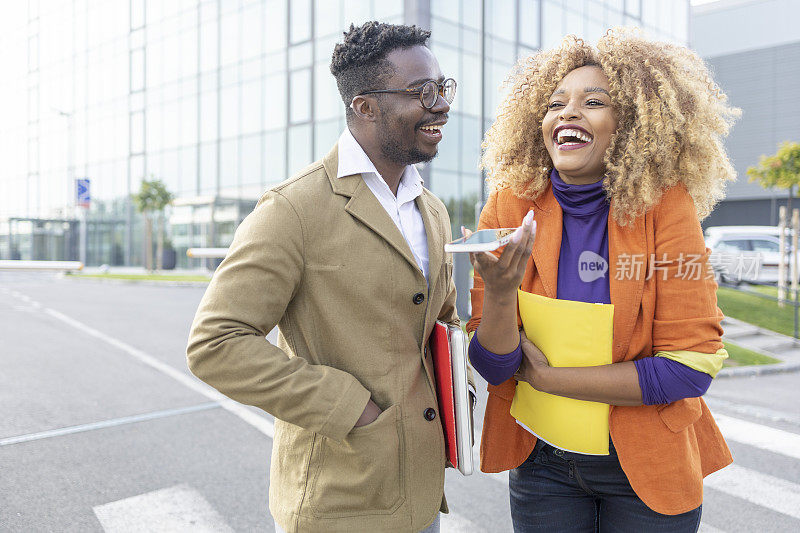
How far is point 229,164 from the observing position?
96.9 feet

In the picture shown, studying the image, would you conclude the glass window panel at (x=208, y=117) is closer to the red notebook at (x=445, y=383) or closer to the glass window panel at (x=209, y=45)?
the glass window panel at (x=209, y=45)

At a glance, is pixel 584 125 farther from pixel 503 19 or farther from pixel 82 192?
pixel 82 192

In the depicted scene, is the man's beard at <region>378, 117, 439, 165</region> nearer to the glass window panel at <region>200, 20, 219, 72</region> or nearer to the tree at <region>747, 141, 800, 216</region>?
the tree at <region>747, 141, 800, 216</region>

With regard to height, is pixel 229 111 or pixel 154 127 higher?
pixel 154 127

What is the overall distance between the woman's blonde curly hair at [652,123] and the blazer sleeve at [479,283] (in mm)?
114

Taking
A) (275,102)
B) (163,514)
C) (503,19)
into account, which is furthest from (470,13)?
(163,514)

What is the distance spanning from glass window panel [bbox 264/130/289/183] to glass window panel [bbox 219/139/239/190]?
2443 millimetres

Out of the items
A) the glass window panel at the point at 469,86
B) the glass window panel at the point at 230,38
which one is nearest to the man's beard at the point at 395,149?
the glass window panel at the point at 469,86

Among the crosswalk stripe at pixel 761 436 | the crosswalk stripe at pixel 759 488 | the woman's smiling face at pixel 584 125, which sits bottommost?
the crosswalk stripe at pixel 759 488

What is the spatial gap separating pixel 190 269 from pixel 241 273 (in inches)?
1285

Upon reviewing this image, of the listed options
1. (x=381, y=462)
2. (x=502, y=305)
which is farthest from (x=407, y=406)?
(x=502, y=305)

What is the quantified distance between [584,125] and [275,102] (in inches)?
1041

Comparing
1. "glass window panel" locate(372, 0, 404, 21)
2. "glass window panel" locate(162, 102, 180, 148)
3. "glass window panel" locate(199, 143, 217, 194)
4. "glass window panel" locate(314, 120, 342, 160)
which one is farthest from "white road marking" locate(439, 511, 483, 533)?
"glass window panel" locate(162, 102, 180, 148)

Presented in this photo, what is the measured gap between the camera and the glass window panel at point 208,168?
1196 inches
